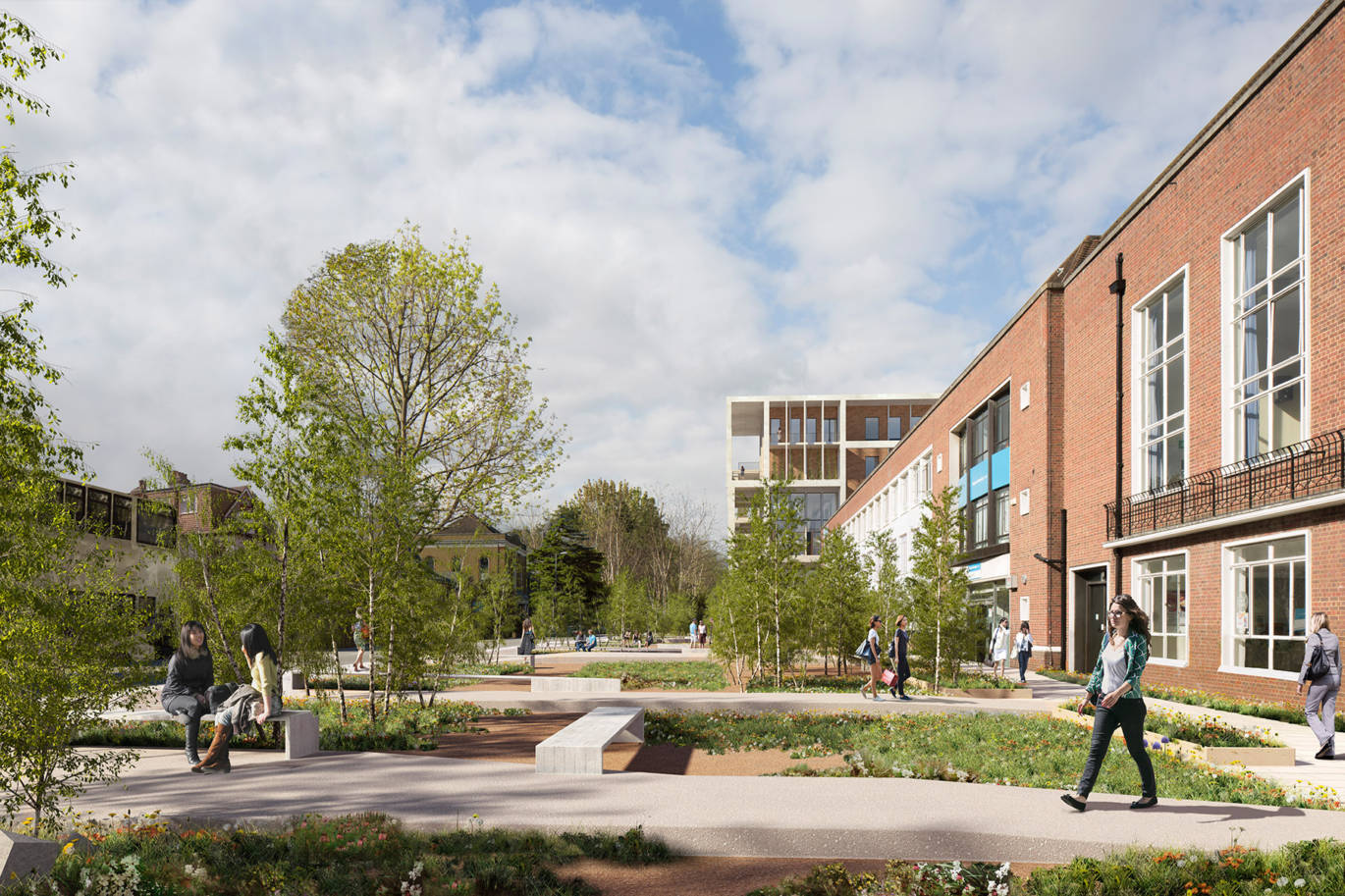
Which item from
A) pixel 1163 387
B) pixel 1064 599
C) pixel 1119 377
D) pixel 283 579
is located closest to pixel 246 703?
pixel 283 579

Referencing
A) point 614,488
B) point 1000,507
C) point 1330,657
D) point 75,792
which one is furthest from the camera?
point 614,488

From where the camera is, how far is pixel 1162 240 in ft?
72.9

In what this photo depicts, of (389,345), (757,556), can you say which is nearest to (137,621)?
(757,556)

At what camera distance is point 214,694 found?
10.4 meters

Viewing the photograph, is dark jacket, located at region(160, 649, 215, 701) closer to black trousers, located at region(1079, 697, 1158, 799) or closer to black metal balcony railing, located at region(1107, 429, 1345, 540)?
black trousers, located at region(1079, 697, 1158, 799)

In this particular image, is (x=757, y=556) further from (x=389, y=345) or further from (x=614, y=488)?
(x=614, y=488)

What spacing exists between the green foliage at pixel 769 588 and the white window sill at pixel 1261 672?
867cm

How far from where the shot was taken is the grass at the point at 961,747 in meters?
9.63

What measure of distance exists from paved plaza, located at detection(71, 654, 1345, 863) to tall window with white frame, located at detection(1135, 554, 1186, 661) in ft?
34.9

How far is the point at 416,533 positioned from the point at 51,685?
7.24 meters

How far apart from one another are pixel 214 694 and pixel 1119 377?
22183 mm

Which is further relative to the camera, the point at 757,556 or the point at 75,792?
the point at 757,556

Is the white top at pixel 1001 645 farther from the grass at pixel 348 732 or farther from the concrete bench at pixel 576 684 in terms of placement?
the grass at pixel 348 732

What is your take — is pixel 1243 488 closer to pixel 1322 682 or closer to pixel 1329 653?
pixel 1329 653
